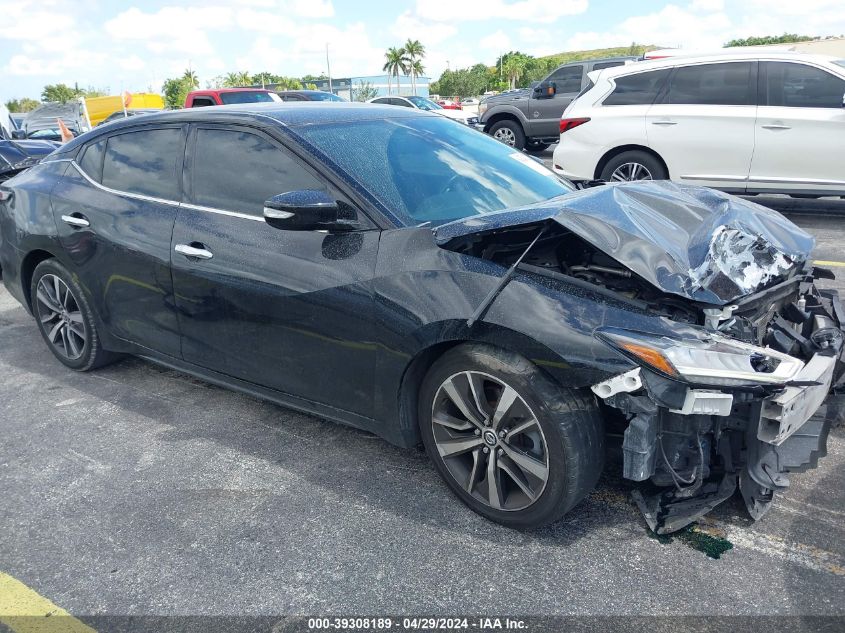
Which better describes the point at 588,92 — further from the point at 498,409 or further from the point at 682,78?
Answer: the point at 498,409

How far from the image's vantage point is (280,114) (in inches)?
139

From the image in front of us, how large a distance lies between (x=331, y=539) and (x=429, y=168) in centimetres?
174

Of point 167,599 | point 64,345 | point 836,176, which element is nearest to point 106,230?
point 64,345

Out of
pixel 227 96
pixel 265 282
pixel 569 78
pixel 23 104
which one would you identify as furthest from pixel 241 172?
pixel 23 104

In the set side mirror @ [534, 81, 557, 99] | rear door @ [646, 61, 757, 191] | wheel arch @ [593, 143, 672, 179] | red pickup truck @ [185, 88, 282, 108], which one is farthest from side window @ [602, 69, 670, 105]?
red pickup truck @ [185, 88, 282, 108]

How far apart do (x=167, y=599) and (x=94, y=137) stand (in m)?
2.99

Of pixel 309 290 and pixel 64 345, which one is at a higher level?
pixel 309 290

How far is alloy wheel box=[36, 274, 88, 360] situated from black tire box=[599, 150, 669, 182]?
19.7 feet

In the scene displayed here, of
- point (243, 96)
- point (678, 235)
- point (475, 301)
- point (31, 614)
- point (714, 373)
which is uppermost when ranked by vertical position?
point (243, 96)

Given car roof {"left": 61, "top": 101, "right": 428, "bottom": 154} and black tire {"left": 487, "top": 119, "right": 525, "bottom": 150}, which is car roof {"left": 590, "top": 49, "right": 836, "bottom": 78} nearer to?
car roof {"left": 61, "top": 101, "right": 428, "bottom": 154}

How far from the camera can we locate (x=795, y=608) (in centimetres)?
230

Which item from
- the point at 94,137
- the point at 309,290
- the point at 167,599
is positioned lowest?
the point at 167,599

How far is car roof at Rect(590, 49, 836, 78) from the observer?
7.73 m

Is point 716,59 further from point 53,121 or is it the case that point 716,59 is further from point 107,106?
point 53,121
